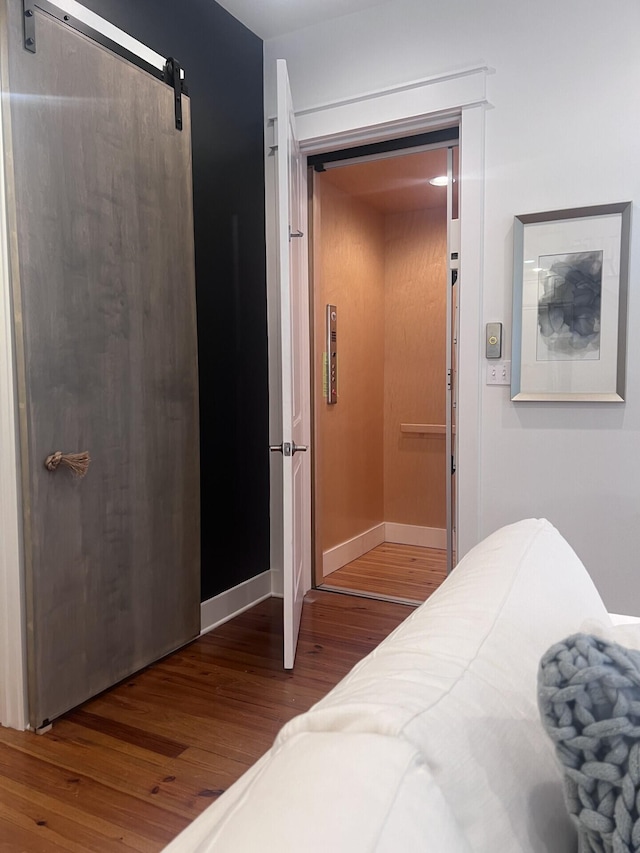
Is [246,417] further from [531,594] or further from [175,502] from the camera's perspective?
[531,594]

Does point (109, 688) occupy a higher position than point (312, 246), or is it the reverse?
point (312, 246)

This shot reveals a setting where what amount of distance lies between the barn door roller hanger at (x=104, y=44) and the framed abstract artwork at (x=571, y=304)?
5.15 ft

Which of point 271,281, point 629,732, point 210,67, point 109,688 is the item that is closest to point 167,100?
point 210,67

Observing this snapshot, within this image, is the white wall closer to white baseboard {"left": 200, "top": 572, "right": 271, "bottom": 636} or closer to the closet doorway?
the closet doorway

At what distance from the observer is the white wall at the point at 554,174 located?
2.55 m

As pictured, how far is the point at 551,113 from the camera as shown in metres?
2.66

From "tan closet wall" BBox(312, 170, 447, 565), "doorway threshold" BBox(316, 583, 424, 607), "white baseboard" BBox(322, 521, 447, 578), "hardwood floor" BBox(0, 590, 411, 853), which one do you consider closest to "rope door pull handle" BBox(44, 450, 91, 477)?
"hardwood floor" BBox(0, 590, 411, 853)

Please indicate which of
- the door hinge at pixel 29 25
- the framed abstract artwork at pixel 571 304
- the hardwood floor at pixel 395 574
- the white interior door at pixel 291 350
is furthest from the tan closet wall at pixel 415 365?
the door hinge at pixel 29 25

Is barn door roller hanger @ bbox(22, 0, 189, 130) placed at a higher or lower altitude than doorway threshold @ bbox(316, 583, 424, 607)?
higher

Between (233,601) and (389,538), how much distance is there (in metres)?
1.87

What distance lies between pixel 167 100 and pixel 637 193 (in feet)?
6.49

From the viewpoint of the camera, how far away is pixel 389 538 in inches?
190

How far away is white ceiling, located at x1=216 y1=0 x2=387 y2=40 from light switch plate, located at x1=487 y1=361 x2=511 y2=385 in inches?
71.7

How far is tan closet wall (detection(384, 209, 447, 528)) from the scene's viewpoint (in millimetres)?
4574
